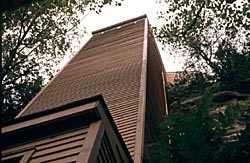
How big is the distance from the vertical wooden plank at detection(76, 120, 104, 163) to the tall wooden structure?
1.02 metres

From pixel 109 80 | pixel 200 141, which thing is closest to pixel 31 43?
A: pixel 109 80

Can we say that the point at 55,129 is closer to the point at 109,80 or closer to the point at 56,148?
the point at 56,148

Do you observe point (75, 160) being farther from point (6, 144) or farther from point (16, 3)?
point (16, 3)

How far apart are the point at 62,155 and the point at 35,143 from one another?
458mm

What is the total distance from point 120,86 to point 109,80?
1.11m

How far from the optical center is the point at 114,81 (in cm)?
1203

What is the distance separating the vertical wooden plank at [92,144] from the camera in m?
3.92

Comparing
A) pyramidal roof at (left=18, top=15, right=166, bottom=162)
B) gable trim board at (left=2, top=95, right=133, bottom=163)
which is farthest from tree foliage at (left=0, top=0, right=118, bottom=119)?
gable trim board at (left=2, top=95, right=133, bottom=163)

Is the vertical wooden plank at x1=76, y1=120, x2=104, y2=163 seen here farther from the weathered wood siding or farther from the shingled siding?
the shingled siding

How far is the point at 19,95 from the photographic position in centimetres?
1529

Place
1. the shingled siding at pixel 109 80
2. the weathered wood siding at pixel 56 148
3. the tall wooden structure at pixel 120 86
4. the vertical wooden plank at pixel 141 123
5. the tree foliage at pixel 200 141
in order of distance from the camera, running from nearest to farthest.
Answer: the tree foliage at pixel 200 141 → the weathered wood siding at pixel 56 148 → the vertical wooden plank at pixel 141 123 → the tall wooden structure at pixel 120 86 → the shingled siding at pixel 109 80

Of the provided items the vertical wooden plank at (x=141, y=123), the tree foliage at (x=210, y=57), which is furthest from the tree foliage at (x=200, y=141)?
the vertical wooden plank at (x=141, y=123)

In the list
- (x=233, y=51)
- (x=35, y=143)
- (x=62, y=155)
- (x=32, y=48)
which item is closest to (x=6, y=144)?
(x=35, y=143)

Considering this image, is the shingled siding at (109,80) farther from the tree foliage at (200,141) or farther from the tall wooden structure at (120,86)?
the tree foliage at (200,141)
